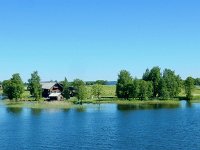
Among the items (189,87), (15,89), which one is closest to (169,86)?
(189,87)

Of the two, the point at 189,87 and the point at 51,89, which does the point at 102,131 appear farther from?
the point at 51,89

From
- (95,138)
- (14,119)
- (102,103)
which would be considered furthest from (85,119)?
(102,103)

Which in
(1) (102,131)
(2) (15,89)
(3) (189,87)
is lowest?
(1) (102,131)

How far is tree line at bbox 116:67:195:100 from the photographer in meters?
173

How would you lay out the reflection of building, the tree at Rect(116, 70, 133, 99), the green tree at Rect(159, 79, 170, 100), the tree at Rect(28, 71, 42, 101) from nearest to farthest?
1. the tree at Rect(28, 71, 42, 101)
2. the green tree at Rect(159, 79, 170, 100)
3. the tree at Rect(116, 70, 133, 99)
4. the reflection of building

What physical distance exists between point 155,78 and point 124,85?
18913 mm

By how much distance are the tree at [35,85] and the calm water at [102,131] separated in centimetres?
5719

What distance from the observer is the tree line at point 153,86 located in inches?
6806

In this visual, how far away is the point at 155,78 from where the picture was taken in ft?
614

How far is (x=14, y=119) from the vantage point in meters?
105

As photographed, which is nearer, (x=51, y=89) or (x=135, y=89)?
(x=135, y=89)

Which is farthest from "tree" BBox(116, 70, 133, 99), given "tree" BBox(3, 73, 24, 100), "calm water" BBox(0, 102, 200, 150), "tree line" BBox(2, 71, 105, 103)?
"calm water" BBox(0, 102, 200, 150)

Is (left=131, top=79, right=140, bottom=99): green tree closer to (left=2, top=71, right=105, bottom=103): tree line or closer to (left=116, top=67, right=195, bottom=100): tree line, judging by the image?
(left=116, top=67, right=195, bottom=100): tree line

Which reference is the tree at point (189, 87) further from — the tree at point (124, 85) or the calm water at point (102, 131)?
the calm water at point (102, 131)
